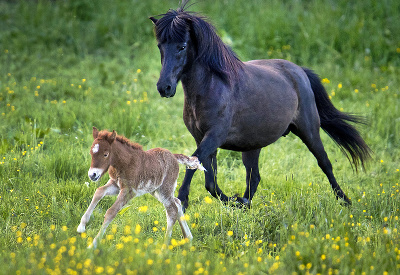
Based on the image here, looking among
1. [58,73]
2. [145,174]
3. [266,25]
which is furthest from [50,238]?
[266,25]

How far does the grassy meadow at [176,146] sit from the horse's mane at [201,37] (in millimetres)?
1347

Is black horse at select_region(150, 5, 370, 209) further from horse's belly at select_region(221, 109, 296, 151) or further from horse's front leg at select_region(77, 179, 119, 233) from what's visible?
horse's front leg at select_region(77, 179, 119, 233)

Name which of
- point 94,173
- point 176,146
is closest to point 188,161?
point 94,173

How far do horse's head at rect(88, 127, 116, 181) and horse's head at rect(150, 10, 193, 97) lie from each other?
0.95 metres

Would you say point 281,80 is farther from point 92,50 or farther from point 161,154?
point 92,50

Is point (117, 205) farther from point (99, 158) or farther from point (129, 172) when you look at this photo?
point (99, 158)

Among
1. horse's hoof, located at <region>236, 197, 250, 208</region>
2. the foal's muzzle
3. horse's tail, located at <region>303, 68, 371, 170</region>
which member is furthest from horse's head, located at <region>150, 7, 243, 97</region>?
horse's tail, located at <region>303, 68, 371, 170</region>

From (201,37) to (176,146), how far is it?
2782mm

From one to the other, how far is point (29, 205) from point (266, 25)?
26.9 ft

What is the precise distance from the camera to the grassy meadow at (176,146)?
3.57 m

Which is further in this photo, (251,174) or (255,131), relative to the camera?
(251,174)

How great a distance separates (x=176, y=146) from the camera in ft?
23.6

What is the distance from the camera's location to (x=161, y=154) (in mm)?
3977

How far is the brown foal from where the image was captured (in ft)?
11.6
